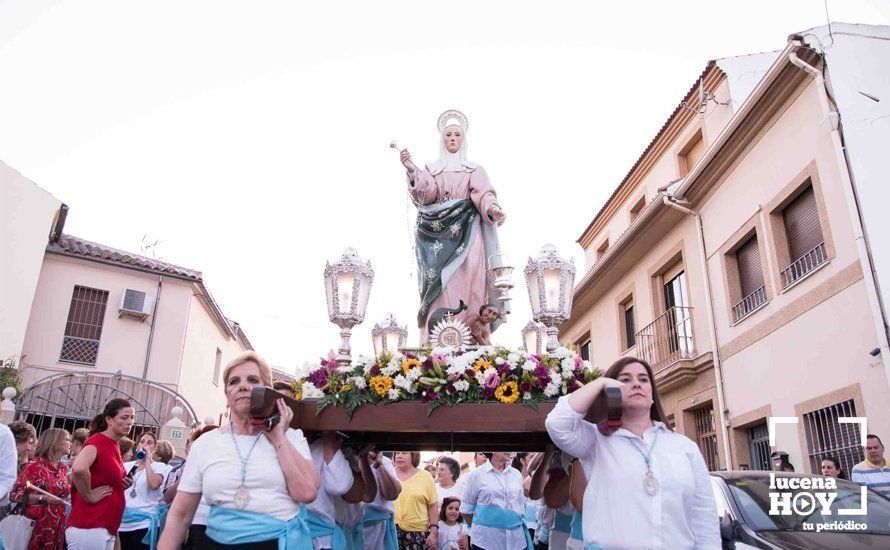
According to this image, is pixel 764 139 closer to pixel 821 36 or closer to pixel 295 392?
pixel 821 36

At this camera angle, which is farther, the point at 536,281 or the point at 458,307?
the point at 458,307

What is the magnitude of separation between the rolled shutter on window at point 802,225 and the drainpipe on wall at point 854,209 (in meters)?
1.01

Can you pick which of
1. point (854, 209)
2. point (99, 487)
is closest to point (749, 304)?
point (854, 209)

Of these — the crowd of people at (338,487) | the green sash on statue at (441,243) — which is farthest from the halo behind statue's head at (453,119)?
the crowd of people at (338,487)

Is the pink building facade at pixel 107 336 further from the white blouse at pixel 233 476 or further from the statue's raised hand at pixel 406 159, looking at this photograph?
the white blouse at pixel 233 476

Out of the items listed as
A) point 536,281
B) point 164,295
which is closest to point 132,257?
point 164,295

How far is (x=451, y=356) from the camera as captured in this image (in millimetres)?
4316

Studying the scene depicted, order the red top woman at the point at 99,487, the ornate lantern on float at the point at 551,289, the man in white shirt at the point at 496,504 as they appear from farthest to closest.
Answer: the man in white shirt at the point at 496,504, the ornate lantern on float at the point at 551,289, the red top woman at the point at 99,487

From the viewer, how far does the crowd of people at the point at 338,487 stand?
2928mm

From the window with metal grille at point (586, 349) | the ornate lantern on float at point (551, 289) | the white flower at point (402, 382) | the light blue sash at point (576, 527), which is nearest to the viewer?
the white flower at point (402, 382)

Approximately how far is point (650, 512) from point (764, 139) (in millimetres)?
11010

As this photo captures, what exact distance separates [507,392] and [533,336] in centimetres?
285

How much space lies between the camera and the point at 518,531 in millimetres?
6715

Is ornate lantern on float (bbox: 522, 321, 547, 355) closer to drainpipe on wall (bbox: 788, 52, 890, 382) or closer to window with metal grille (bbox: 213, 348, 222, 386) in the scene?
drainpipe on wall (bbox: 788, 52, 890, 382)
